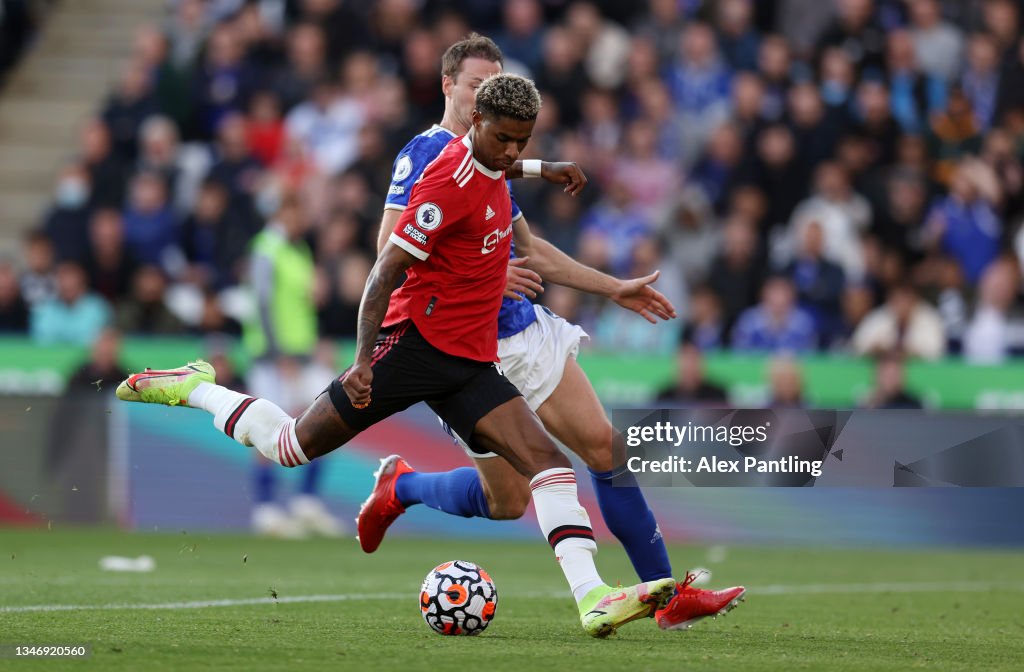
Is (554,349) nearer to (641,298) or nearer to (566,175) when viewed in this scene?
(641,298)

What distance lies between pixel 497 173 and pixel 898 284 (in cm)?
832

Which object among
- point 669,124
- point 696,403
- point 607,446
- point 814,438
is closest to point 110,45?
point 669,124

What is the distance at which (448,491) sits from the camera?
7895 millimetres

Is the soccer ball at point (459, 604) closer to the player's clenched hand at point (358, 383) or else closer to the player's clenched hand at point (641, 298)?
the player's clenched hand at point (358, 383)

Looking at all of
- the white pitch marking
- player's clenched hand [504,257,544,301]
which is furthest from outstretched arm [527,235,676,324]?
the white pitch marking

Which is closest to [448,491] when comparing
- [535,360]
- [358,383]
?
[535,360]

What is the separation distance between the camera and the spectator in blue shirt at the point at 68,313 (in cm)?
1536

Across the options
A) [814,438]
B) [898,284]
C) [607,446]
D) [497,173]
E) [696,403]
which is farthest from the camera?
[898,284]

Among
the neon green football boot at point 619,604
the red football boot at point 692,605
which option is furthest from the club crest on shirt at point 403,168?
the red football boot at point 692,605

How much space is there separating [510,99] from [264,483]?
7.66 metres

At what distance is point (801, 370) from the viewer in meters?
13.3

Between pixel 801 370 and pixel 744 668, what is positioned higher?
pixel 801 370

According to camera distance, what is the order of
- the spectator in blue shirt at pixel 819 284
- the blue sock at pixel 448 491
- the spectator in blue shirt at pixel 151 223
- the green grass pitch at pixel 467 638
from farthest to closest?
1. the spectator in blue shirt at pixel 151 223
2. the spectator in blue shirt at pixel 819 284
3. the blue sock at pixel 448 491
4. the green grass pitch at pixel 467 638

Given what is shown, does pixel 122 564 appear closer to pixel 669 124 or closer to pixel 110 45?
pixel 669 124
